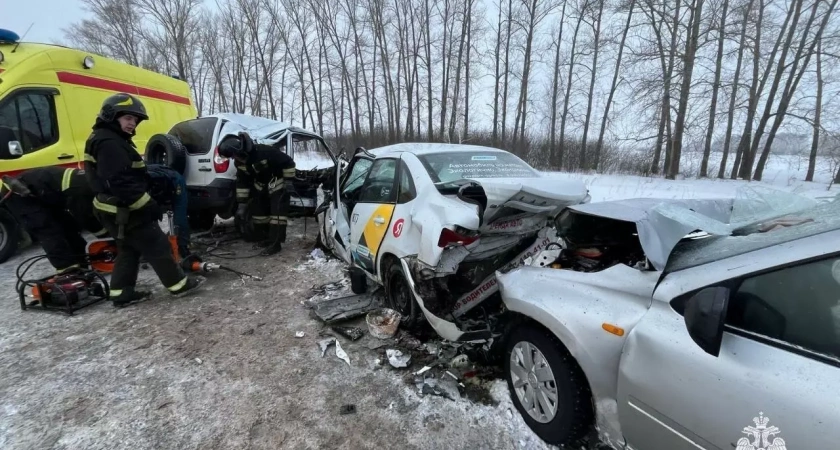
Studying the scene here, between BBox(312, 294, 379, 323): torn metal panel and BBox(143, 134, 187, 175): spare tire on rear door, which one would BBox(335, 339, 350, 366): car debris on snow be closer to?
BBox(312, 294, 379, 323): torn metal panel

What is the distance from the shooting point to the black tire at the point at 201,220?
6.87m

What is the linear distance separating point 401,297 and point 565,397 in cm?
179

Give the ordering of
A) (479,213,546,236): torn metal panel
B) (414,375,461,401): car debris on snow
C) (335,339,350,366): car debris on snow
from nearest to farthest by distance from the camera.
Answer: (414,375,461,401): car debris on snow, (479,213,546,236): torn metal panel, (335,339,350,366): car debris on snow

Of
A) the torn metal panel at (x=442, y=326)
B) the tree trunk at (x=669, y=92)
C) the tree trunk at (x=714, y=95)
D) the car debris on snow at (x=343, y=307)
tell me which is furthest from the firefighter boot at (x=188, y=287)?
the tree trunk at (x=714, y=95)

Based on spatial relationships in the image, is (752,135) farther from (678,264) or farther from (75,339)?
(75,339)

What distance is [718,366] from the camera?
134cm

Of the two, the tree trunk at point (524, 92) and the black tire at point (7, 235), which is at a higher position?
the tree trunk at point (524, 92)

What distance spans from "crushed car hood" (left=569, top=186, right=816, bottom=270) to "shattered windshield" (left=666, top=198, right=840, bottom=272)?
22mm

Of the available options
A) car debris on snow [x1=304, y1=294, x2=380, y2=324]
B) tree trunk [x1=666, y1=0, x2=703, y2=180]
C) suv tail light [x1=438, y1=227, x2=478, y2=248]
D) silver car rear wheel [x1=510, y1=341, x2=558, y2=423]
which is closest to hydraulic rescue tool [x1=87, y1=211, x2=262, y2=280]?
car debris on snow [x1=304, y1=294, x2=380, y2=324]

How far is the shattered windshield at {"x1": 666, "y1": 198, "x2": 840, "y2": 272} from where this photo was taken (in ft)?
4.56

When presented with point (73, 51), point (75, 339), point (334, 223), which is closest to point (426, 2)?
point (73, 51)

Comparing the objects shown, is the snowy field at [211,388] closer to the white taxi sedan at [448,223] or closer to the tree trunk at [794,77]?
the white taxi sedan at [448,223]

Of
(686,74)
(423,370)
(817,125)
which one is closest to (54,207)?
(423,370)

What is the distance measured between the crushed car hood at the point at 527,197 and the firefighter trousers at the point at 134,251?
3.43 meters
